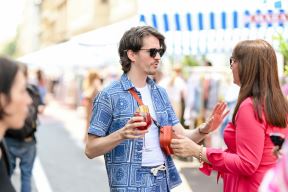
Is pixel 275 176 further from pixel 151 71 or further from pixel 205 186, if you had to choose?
pixel 205 186

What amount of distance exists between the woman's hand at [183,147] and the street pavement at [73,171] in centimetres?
480

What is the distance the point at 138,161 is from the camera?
138 inches

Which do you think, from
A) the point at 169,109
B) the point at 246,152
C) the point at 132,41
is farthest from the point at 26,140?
the point at 246,152

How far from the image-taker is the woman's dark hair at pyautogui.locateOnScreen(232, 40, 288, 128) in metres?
3.31

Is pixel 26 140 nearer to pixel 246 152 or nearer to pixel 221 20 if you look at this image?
pixel 246 152

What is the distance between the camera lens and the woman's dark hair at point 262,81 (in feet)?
10.9

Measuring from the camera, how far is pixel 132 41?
366cm

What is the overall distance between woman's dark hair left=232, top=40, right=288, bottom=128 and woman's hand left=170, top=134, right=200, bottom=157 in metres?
0.30

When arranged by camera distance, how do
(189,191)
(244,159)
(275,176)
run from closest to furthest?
(275,176) → (244,159) → (189,191)

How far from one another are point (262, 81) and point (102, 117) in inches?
36.8

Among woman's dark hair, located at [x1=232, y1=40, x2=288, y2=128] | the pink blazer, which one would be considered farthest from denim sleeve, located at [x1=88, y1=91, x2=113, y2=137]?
woman's dark hair, located at [x1=232, y1=40, x2=288, y2=128]

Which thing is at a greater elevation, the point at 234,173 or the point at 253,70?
the point at 253,70

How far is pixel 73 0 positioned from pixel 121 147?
51.5 meters

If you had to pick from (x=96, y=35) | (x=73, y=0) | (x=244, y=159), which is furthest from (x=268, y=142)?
(x=73, y=0)
